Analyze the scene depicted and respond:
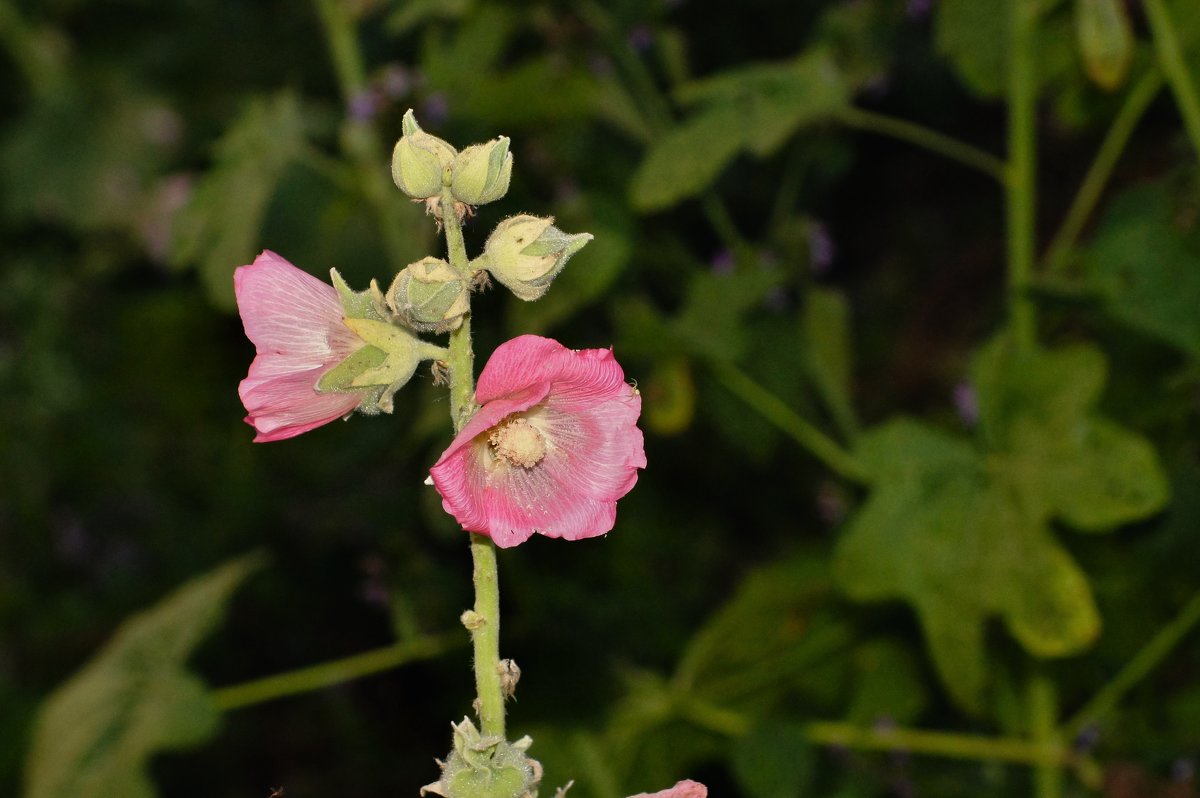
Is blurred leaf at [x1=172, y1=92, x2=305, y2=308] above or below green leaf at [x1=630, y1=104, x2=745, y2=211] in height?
above

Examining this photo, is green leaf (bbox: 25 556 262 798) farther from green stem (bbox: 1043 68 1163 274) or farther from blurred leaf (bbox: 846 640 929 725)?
green stem (bbox: 1043 68 1163 274)

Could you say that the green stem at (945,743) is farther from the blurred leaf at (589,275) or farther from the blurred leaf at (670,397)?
the blurred leaf at (589,275)

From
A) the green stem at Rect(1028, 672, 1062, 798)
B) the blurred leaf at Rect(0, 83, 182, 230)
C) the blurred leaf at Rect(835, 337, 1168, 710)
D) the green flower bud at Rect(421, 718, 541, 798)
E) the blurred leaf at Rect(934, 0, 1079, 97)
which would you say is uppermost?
the blurred leaf at Rect(0, 83, 182, 230)

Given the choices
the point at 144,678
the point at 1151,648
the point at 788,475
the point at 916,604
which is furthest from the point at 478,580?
the point at 788,475

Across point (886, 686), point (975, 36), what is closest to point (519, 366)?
point (975, 36)

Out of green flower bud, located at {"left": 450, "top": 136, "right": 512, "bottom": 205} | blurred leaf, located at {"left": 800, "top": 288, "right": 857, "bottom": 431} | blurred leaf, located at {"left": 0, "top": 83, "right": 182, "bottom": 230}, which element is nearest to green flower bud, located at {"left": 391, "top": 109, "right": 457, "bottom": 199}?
green flower bud, located at {"left": 450, "top": 136, "right": 512, "bottom": 205}

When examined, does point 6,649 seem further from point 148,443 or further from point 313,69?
point 313,69

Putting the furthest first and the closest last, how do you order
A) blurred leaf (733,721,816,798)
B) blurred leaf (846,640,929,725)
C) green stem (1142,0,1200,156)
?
blurred leaf (846,640,929,725) < blurred leaf (733,721,816,798) < green stem (1142,0,1200,156)
